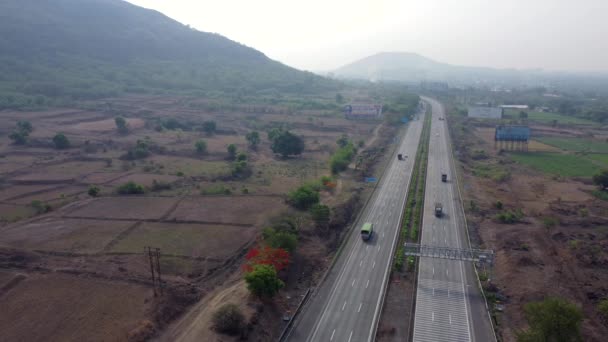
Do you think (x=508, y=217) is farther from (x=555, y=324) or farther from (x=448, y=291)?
(x=555, y=324)

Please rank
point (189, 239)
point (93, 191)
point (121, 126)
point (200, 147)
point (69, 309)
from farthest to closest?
point (121, 126) < point (200, 147) < point (93, 191) < point (189, 239) < point (69, 309)

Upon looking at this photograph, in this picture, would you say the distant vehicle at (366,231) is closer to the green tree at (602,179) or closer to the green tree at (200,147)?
the green tree at (602,179)

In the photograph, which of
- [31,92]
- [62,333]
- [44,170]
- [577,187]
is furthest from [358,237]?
[31,92]

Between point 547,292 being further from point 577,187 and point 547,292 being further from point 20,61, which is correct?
point 20,61

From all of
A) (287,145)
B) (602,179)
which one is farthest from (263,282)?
(602,179)

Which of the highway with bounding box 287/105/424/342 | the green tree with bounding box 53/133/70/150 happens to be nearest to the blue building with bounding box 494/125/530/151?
the highway with bounding box 287/105/424/342

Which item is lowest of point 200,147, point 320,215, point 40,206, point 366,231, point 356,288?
point 356,288

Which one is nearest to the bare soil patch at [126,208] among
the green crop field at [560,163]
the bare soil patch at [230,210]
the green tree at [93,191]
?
the green tree at [93,191]
